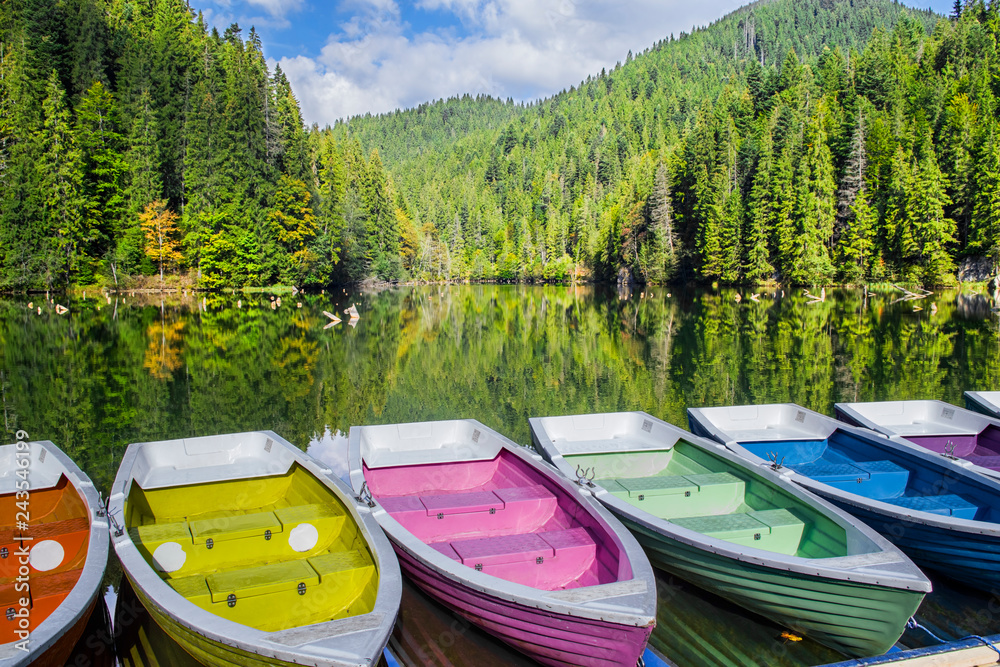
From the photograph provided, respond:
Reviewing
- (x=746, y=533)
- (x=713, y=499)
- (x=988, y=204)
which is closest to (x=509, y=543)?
(x=746, y=533)

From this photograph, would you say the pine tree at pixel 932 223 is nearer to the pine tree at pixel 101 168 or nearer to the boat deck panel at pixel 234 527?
the boat deck panel at pixel 234 527

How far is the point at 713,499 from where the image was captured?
297 inches

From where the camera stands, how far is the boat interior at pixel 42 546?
5.04 meters

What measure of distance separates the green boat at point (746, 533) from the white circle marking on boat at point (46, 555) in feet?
16.3

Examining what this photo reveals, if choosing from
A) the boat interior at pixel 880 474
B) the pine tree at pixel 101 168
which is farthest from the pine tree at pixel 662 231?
the boat interior at pixel 880 474

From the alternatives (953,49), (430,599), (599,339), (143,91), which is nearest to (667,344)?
(599,339)

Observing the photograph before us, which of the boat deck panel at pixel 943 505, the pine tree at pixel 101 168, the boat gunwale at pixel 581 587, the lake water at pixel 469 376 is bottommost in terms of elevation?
the lake water at pixel 469 376

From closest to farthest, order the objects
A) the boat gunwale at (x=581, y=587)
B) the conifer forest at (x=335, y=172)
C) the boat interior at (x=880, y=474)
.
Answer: the boat gunwale at (x=581, y=587)
the boat interior at (x=880, y=474)
the conifer forest at (x=335, y=172)

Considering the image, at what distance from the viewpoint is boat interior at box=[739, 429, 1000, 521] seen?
274 inches

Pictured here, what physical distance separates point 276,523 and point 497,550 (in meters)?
2.18

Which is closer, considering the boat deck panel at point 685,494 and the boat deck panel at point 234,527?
the boat deck panel at point 234,527

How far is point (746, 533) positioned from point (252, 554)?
4699 millimetres

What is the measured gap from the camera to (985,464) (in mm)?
8211

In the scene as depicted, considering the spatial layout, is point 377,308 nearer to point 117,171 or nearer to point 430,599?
point 117,171
